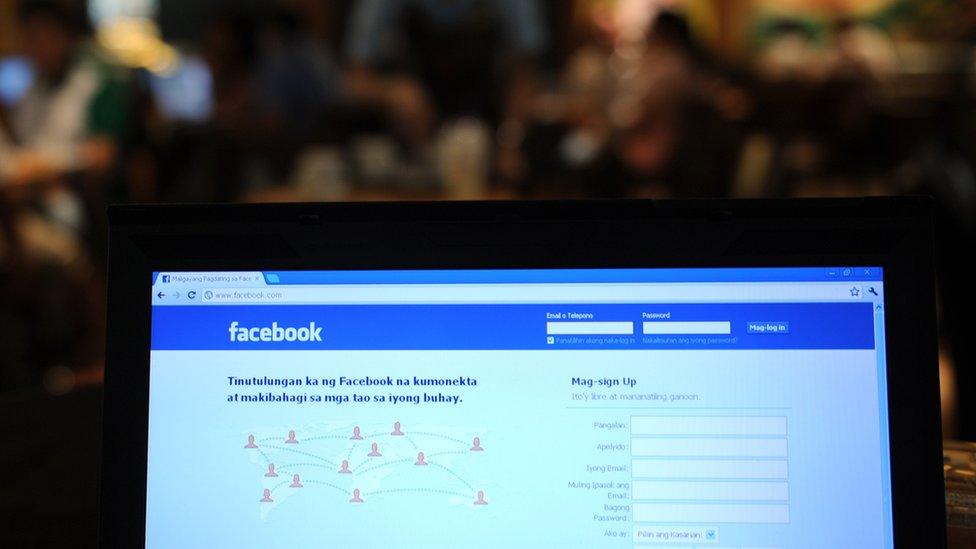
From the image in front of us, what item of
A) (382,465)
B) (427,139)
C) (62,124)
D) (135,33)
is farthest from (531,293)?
(135,33)

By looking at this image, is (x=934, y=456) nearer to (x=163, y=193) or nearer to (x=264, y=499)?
(x=264, y=499)

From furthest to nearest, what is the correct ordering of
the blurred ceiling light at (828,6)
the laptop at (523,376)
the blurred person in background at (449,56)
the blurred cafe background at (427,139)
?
the blurred ceiling light at (828,6) < the blurred person in background at (449,56) < the blurred cafe background at (427,139) < the laptop at (523,376)

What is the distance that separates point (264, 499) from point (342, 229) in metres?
0.16

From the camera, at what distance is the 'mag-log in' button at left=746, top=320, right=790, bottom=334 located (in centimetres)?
54

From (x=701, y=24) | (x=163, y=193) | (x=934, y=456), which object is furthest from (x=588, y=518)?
(x=701, y=24)

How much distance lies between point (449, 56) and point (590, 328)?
15.1ft

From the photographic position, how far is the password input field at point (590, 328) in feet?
1.81

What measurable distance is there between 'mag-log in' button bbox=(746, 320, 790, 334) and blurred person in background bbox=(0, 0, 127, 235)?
3.00 m

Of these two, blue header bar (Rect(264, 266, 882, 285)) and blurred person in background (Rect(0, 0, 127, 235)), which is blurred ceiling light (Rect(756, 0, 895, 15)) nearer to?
blurred person in background (Rect(0, 0, 127, 235))

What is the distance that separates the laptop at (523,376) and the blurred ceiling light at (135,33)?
8.10 m

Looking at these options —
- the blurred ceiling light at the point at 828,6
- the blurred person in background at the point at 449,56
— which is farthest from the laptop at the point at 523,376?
the blurred ceiling light at the point at 828,6

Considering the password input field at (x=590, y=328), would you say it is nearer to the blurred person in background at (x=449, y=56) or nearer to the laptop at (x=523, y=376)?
the laptop at (x=523, y=376)

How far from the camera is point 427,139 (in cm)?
376

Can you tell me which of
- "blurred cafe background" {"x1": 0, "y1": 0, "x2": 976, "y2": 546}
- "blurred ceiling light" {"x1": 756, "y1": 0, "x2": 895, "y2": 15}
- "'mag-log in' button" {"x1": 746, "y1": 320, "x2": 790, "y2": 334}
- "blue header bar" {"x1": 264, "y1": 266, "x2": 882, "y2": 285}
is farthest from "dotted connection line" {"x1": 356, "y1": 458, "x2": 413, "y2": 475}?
"blurred ceiling light" {"x1": 756, "y1": 0, "x2": 895, "y2": 15}
